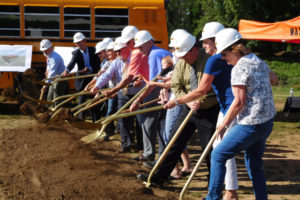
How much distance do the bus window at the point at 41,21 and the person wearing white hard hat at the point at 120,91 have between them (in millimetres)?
5172

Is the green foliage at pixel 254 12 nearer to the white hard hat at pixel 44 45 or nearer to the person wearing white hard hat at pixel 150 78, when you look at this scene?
the white hard hat at pixel 44 45

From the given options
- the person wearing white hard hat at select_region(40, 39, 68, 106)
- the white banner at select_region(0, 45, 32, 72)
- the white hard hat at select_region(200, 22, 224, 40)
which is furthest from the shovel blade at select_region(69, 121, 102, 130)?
the white banner at select_region(0, 45, 32, 72)

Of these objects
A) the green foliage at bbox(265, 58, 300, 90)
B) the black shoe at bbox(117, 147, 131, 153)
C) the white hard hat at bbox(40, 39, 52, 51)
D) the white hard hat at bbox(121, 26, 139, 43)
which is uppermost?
the white hard hat at bbox(121, 26, 139, 43)

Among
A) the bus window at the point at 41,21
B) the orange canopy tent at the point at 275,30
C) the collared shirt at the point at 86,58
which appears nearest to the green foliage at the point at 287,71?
the orange canopy tent at the point at 275,30

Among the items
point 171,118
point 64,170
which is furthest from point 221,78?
point 64,170

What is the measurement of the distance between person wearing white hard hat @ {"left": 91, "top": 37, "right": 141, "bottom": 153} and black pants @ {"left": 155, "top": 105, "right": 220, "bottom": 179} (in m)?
2.32

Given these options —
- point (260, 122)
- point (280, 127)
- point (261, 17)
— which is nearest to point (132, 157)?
point (260, 122)

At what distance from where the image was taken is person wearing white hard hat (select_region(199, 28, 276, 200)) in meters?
4.25

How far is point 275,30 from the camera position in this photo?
1211 centimetres

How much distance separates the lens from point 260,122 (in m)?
4.29

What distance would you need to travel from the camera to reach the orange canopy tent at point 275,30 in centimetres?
1150

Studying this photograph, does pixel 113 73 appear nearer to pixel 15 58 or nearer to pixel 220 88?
pixel 220 88

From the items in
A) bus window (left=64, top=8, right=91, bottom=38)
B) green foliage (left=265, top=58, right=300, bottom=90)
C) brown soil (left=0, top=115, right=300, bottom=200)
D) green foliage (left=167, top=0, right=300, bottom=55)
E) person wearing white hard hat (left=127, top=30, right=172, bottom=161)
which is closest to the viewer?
brown soil (left=0, top=115, right=300, bottom=200)

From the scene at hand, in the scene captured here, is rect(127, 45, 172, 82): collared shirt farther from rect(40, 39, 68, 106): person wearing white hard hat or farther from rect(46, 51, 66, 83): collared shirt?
rect(46, 51, 66, 83): collared shirt
